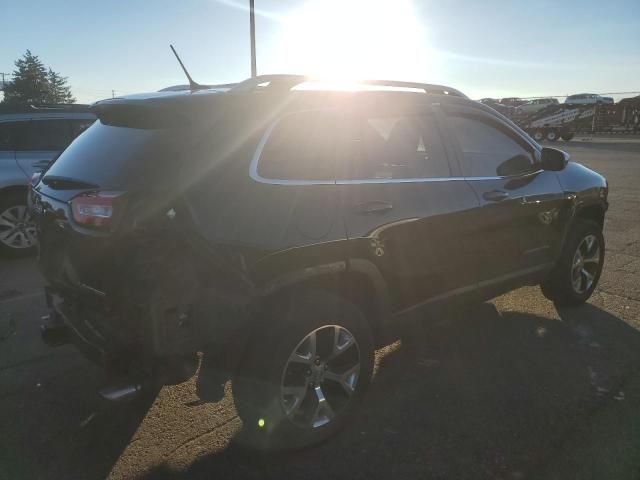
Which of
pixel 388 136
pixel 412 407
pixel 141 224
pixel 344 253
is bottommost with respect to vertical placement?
pixel 412 407

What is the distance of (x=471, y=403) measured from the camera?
10.2 feet

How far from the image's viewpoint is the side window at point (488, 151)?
3586 mm

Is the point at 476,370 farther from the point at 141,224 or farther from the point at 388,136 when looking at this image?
the point at 141,224

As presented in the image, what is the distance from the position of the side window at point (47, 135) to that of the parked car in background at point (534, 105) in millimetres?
34858

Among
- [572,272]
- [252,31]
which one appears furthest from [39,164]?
[252,31]

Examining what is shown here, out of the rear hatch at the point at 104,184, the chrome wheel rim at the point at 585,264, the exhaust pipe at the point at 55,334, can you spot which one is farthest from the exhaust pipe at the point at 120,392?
the chrome wheel rim at the point at 585,264

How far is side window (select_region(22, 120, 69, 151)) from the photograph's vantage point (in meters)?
6.31

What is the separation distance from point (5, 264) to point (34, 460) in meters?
4.24

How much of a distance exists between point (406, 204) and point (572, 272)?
2269 mm

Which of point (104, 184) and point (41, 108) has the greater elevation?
point (41, 108)

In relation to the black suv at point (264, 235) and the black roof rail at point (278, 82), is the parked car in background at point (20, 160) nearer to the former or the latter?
the black suv at point (264, 235)

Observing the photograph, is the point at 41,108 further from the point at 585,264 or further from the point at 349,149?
the point at 585,264

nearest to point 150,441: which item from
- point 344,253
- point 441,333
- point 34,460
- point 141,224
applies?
point 34,460

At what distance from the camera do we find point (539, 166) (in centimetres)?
413
